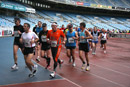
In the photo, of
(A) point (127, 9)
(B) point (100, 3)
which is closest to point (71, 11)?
(B) point (100, 3)

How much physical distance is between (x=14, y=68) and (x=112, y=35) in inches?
1494

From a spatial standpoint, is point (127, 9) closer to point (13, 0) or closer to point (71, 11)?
point (71, 11)

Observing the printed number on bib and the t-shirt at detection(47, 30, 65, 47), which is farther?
the t-shirt at detection(47, 30, 65, 47)

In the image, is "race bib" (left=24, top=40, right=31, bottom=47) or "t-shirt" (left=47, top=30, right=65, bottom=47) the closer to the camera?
"race bib" (left=24, top=40, right=31, bottom=47)

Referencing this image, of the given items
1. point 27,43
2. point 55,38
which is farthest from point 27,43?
point 55,38

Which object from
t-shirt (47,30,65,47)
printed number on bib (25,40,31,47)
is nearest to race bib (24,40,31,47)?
printed number on bib (25,40,31,47)

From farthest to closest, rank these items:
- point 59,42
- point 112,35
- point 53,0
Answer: point 53,0, point 112,35, point 59,42

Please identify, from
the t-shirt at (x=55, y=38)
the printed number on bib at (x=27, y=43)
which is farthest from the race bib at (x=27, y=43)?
the t-shirt at (x=55, y=38)

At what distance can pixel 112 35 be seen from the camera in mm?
43719

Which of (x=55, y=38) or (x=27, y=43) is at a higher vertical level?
(x=55, y=38)

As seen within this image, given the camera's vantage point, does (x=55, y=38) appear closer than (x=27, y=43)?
No

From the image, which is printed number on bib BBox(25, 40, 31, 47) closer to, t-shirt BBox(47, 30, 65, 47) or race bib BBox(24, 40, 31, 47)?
race bib BBox(24, 40, 31, 47)

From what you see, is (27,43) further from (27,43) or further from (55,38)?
(55,38)

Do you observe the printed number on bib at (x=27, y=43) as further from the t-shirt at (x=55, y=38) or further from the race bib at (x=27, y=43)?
the t-shirt at (x=55, y=38)
